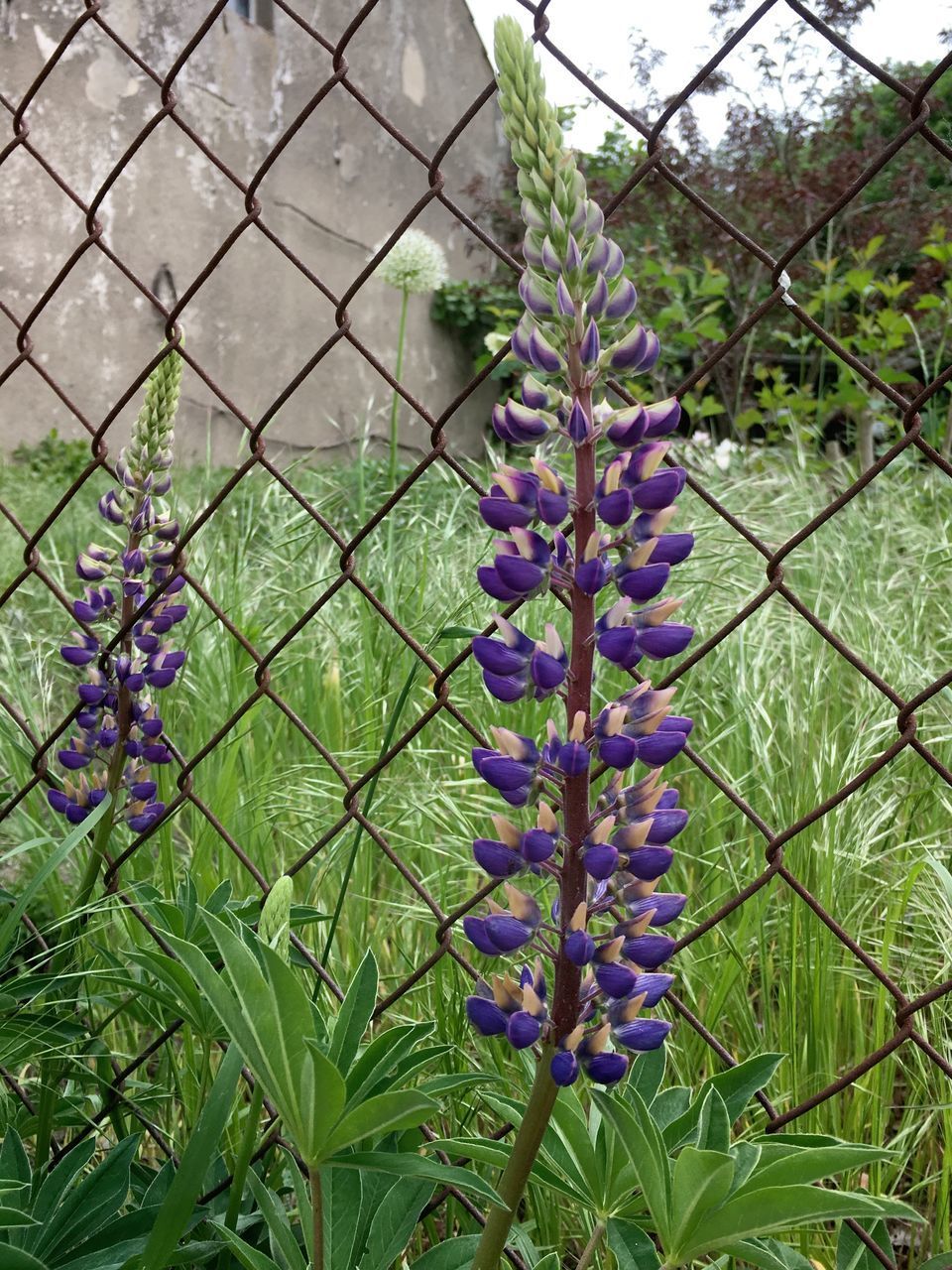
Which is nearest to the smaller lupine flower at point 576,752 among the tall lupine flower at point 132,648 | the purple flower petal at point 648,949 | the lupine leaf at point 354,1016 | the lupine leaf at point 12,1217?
the purple flower petal at point 648,949

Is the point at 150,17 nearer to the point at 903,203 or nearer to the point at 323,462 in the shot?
the point at 323,462

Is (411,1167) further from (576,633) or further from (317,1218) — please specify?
(576,633)

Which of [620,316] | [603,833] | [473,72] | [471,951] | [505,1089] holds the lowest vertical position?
[505,1089]

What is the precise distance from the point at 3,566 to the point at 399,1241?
11.1ft

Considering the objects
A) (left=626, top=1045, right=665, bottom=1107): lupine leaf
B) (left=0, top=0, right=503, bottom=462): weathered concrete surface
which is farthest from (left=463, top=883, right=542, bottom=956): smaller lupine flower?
(left=0, top=0, right=503, bottom=462): weathered concrete surface

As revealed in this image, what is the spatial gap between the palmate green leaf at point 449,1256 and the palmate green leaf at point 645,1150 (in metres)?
0.21

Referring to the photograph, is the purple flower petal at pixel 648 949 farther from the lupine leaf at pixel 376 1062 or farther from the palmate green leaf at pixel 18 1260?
the palmate green leaf at pixel 18 1260

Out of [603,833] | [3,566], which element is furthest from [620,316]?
[3,566]

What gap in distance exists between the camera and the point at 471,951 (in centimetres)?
162

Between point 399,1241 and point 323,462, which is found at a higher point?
point 323,462

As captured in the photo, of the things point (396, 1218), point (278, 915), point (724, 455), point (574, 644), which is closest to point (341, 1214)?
point (396, 1218)

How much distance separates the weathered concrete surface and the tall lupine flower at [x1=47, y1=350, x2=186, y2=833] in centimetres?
491

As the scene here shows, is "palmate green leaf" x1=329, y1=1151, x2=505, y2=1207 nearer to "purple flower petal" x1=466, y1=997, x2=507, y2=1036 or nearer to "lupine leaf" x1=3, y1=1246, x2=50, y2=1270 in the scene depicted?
"purple flower petal" x1=466, y1=997, x2=507, y2=1036

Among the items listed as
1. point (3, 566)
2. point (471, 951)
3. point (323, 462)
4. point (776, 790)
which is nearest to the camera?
point (471, 951)
